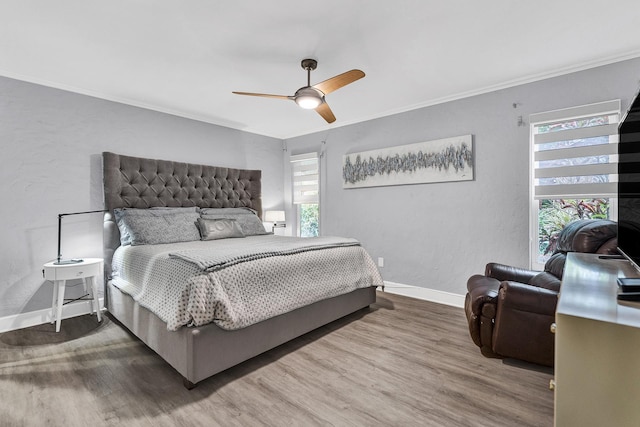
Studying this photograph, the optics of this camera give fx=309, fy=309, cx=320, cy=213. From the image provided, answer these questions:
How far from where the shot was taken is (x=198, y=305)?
1878 millimetres

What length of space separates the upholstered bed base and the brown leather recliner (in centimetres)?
124

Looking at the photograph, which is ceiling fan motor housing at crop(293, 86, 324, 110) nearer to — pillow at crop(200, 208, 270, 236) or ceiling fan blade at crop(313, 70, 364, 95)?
ceiling fan blade at crop(313, 70, 364, 95)

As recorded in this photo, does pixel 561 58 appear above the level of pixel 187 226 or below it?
above

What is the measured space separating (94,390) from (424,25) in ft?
10.6

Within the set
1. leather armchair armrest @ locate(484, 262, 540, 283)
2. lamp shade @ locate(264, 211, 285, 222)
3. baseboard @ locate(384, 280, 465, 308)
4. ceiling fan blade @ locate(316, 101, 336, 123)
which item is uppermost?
ceiling fan blade @ locate(316, 101, 336, 123)

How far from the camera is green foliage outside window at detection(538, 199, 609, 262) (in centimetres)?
284

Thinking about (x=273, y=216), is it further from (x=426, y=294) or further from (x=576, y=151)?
(x=576, y=151)

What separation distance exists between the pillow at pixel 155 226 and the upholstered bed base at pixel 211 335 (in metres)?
0.56

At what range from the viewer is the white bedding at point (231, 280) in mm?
1939

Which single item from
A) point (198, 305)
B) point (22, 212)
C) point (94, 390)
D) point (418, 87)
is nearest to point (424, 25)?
point (418, 87)

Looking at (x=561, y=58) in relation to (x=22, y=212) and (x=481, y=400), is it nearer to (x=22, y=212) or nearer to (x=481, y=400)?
(x=481, y=400)

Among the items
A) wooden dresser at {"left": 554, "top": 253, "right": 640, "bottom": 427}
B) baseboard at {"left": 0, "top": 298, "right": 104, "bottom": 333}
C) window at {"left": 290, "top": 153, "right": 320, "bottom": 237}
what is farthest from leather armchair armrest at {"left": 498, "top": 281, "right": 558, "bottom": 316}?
baseboard at {"left": 0, "top": 298, "right": 104, "bottom": 333}

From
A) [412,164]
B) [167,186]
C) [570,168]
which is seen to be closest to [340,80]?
[412,164]

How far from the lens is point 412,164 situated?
390 cm
